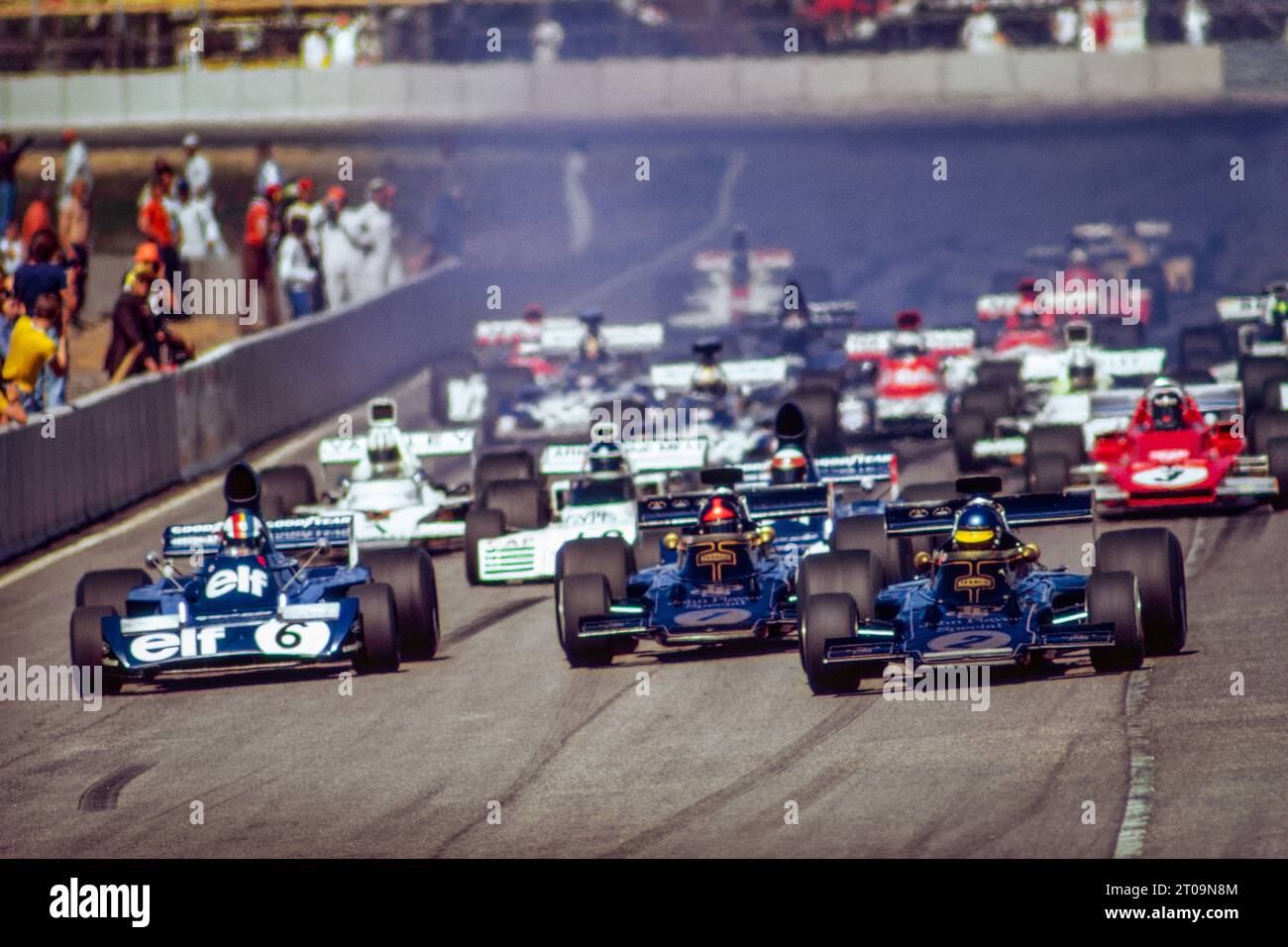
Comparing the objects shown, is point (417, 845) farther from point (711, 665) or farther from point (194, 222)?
point (194, 222)

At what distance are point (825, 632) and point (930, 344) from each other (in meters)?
14.5

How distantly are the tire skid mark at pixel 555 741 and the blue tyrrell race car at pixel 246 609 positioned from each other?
1.29m

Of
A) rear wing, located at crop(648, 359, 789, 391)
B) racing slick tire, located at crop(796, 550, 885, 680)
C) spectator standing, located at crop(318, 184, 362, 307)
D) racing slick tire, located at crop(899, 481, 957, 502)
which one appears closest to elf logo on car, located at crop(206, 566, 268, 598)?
racing slick tire, located at crop(796, 550, 885, 680)

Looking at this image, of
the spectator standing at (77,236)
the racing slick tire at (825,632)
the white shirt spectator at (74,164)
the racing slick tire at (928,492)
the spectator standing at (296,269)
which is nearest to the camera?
the racing slick tire at (825,632)

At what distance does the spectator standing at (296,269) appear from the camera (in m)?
31.3

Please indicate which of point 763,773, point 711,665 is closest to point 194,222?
point 711,665

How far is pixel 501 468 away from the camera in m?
22.0

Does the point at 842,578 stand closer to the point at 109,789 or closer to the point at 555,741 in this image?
the point at 555,741

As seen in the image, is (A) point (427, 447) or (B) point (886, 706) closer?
(B) point (886, 706)

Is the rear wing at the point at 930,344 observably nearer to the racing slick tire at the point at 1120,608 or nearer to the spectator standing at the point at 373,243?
the spectator standing at the point at 373,243

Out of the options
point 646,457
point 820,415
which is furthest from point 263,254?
point 646,457

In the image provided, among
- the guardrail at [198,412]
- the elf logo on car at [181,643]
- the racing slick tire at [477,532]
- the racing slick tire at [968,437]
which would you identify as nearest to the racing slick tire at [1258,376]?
the racing slick tire at [968,437]

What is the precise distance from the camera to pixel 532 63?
49969mm

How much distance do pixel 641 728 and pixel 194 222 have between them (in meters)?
23.5
